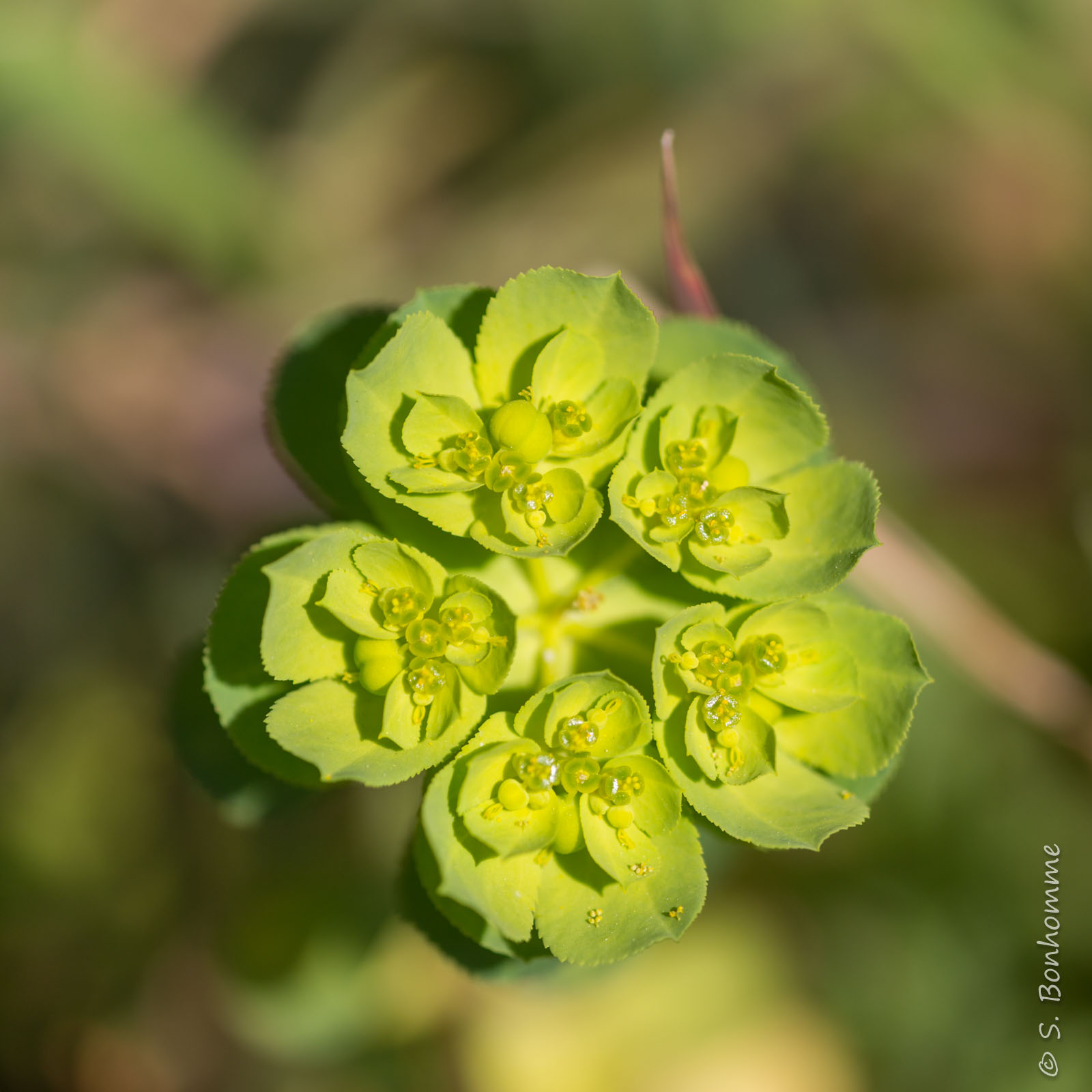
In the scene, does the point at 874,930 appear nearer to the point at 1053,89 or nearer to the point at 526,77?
the point at 1053,89

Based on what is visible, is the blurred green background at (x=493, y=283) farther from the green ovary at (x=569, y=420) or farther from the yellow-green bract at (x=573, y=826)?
the green ovary at (x=569, y=420)

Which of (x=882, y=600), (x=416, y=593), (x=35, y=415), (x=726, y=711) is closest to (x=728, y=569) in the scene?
(x=726, y=711)

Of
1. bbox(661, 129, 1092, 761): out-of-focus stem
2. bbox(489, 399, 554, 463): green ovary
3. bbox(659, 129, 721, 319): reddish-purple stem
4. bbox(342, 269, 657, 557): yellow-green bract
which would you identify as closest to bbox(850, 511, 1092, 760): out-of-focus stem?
bbox(661, 129, 1092, 761): out-of-focus stem

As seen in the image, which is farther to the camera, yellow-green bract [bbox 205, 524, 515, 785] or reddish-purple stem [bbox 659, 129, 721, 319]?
reddish-purple stem [bbox 659, 129, 721, 319]

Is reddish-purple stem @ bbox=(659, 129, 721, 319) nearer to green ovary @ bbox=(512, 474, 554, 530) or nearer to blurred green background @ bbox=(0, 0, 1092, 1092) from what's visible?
green ovary @ bbox=(512, 474, 554, 530)

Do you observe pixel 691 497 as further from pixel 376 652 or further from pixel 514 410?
pixel 376 652

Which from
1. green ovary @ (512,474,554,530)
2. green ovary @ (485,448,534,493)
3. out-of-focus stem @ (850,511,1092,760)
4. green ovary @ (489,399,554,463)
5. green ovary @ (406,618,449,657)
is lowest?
out-of-focus stem @ (850,511,1092,760)

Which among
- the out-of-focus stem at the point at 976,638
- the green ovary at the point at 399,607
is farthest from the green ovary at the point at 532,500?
the out-of-focus stem at the point at 976,638
